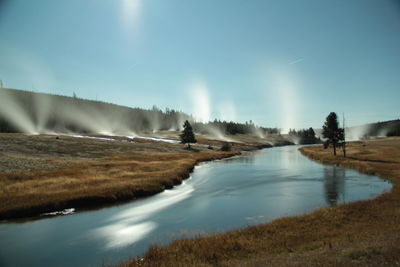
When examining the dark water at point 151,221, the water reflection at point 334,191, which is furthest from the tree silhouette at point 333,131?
the dark water at point 151,221

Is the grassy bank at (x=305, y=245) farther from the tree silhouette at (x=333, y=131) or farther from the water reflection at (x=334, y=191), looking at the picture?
the tree silhouette at (x=333, y=131)

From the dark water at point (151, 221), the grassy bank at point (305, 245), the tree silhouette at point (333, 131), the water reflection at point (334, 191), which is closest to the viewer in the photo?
the grassy bank at point (305, 245)

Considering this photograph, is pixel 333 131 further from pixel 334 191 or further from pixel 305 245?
pixel 305 245

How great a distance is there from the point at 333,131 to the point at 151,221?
73.1 m

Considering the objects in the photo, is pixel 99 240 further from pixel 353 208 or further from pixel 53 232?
pixel 353 208

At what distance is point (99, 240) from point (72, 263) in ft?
10.2

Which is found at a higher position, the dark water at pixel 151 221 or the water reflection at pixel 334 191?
the water reflection at pixel 334 191

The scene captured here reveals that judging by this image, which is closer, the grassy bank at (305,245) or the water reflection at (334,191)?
the grassy bank at (305,245)

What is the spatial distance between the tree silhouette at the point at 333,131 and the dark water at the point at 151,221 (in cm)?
4494

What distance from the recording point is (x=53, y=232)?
58.7 ft

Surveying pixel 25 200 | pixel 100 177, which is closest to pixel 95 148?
pixel 100 177

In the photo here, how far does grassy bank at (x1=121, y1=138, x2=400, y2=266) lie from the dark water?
10.4 ft

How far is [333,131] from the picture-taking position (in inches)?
2943

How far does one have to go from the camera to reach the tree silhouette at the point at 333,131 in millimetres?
74000
